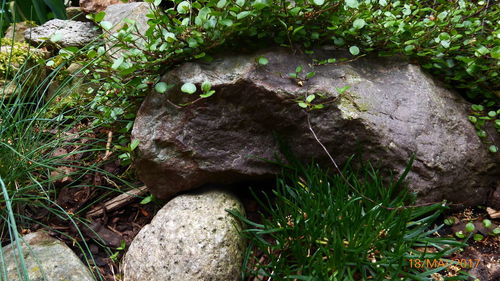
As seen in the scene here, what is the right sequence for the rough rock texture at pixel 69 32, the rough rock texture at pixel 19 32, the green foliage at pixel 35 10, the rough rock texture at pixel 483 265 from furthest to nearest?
the green foliage at pixel 35 10
the rough rock texture at pixel 19 32
the rough rock texture at pixel 69 32
the rough rock texture at pixel 483 265

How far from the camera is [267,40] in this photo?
2.11 m

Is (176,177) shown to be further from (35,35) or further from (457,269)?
(35,35)

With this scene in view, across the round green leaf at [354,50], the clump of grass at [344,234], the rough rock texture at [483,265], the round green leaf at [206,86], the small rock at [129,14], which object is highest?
the round green leaf at [354,50]

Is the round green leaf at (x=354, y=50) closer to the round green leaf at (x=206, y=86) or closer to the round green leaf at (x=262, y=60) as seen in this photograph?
the round green leaf at (x=262, y=60)

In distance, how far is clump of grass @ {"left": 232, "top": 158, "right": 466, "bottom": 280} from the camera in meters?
1.69

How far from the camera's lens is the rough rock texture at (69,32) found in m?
3.12

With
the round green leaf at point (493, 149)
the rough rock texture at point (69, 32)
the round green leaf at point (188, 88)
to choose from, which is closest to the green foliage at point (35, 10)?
the rough rock texture at point (69, 32)

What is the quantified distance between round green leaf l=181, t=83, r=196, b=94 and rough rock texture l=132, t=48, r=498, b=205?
0.29ft

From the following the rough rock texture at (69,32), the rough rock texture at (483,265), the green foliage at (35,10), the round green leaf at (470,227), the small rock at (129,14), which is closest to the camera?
the rough rock texture at (483,265)

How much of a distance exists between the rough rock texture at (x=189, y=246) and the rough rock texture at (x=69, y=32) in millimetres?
1831

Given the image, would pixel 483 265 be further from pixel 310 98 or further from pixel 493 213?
pixel 310 98
